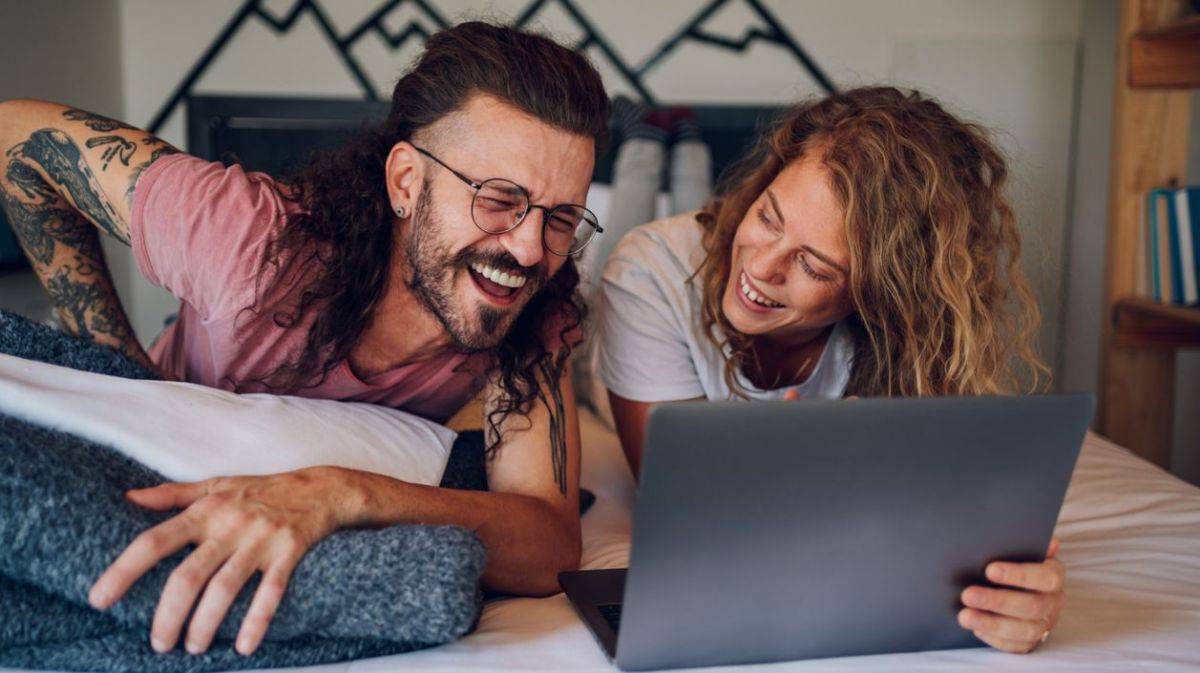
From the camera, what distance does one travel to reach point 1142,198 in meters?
2.50

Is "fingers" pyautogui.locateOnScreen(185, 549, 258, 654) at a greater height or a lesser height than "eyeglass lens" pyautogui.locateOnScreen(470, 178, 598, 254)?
lesser

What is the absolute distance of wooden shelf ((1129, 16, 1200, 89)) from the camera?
2424 millimetres

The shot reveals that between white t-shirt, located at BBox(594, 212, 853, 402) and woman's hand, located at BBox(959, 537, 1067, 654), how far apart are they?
66 cm

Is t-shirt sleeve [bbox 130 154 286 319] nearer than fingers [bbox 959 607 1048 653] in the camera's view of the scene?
No

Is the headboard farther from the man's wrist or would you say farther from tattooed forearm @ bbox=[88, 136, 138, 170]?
the man's wrist

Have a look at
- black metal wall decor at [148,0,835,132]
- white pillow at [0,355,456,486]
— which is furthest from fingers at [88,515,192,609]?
black metal wall decor at [148,0,835,132]

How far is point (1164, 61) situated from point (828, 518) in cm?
213

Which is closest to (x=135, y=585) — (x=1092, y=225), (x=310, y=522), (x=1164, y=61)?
(x=310, y=522)

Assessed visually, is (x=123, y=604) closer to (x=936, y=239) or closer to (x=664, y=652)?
(x=664, y=652)

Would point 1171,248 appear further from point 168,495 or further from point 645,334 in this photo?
point 168,495

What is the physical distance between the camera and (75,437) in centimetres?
94

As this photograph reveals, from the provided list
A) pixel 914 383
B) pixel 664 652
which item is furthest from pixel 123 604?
pixel 914 383

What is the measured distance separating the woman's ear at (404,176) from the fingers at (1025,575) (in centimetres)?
79

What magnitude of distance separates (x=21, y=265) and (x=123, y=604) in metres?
1.53
